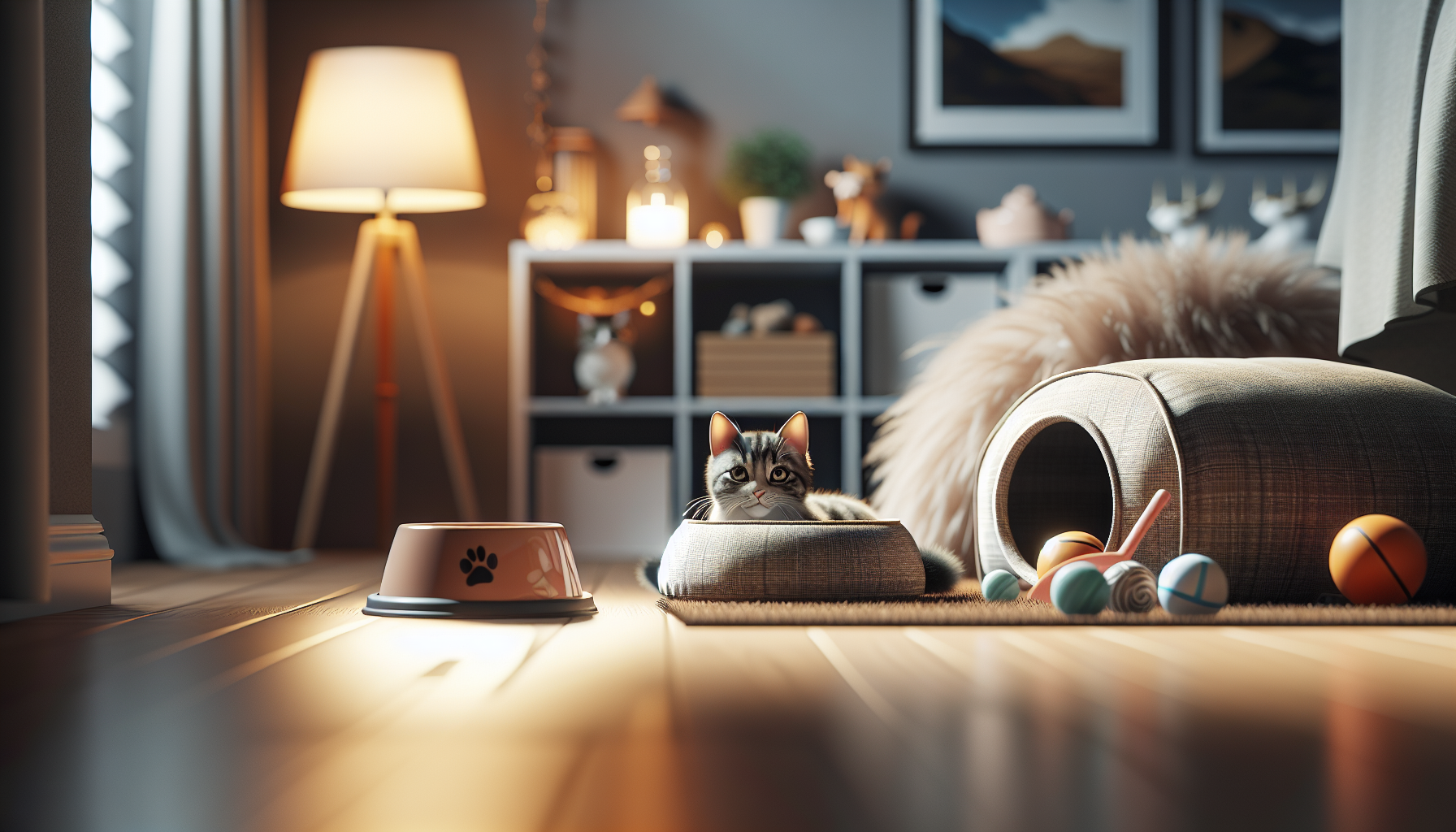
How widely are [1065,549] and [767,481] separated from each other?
0.41 meters

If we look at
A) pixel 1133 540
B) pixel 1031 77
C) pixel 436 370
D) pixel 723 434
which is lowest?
pixel 1133 540

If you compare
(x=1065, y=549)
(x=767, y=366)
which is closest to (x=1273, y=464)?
(x=1065, y=549)

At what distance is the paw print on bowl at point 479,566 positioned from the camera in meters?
1.35

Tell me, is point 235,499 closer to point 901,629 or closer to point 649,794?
point 901,629

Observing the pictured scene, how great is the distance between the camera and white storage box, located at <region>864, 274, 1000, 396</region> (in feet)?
11.0

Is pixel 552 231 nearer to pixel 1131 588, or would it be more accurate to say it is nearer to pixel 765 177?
pixel 765 177

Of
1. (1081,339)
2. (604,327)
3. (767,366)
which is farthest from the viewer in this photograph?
(604,327)

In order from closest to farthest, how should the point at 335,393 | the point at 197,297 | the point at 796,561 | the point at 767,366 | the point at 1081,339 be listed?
the point at 796,561, the point at 1081,339, the point at 197,297, the point at 335,393, the point at 767,366

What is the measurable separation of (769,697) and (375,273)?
2.90 metres

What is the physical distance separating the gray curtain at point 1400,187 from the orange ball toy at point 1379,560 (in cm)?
32

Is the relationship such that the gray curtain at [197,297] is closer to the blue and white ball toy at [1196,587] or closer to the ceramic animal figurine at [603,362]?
the ceramic animal figurine at [603,362]

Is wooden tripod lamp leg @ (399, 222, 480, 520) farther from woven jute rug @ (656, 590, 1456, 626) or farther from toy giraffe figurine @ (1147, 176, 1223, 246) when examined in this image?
toy giraffe figurine @ (1147, 176, 1223, 246)

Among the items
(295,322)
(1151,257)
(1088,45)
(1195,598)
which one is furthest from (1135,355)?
(295,322)

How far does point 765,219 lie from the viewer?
11.2 ft
